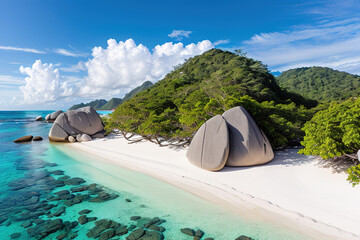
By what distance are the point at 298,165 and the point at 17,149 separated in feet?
77.7

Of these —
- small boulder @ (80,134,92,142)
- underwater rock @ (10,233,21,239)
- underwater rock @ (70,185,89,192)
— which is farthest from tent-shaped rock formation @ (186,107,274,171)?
small boulder @ (80,134,92,142)

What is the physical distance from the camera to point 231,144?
9.57 metres

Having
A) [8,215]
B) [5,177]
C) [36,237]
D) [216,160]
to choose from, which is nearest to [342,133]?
[216,160]

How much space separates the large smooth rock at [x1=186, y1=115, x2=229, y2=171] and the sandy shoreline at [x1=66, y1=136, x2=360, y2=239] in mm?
433

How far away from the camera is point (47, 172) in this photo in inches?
469

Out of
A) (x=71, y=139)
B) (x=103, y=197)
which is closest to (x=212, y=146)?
(x=103, y=197)

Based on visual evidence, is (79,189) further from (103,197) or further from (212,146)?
(212,146)

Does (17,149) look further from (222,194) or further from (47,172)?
(222,194)

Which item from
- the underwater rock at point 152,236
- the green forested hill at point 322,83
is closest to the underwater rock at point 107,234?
the underwater rock at point 152,236

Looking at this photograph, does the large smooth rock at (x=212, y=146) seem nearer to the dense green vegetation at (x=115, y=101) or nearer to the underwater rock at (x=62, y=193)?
the underwater rock at (x=62, y=193)

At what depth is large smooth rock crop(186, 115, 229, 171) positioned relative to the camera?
9203 mm

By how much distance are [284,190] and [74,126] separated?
20.7 metres

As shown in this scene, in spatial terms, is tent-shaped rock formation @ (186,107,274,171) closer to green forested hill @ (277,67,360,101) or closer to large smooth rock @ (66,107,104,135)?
large smooth rock @ (66,107,104,135)

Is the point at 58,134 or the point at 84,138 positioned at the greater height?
the point at 58,134
